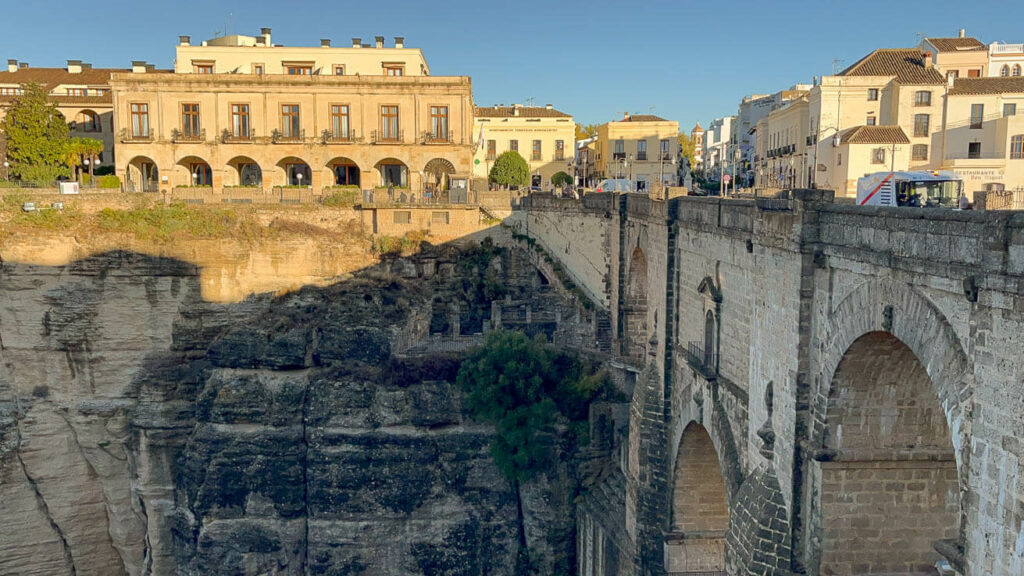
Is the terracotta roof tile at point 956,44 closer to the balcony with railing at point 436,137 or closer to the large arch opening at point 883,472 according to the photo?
the balcony with railing at point 436,137

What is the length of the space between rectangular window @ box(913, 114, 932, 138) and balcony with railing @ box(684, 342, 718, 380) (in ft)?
80.9

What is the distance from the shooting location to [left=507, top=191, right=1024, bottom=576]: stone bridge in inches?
355

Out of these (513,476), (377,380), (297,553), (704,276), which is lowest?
(297,553)

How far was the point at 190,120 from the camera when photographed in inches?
1683

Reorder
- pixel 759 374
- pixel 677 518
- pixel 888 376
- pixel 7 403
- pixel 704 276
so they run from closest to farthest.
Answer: pixel 888 376, pixel 759 374, pixel 704 276, pixel 677 518, pixel 7 403

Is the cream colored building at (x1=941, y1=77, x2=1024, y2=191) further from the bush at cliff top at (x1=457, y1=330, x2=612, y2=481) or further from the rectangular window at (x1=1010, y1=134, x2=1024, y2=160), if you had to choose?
the bush at cliff top at (x1=457, y1=330, x2=612, y2=481)

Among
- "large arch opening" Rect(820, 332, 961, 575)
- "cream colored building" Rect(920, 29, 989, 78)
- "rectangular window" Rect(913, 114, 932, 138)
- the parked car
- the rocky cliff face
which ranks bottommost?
the rocky cliff face

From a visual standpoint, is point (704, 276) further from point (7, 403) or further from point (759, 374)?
point (7, 403)

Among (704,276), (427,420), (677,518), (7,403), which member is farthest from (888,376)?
(7,403)

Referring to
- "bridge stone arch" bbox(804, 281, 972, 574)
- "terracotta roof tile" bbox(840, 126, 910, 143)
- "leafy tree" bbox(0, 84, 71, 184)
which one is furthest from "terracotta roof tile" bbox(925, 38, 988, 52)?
"leafy tree" bbox(0, 84, 71, 184)

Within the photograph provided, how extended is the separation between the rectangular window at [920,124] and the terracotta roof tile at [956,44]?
6.97 meters

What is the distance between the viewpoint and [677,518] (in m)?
22.0

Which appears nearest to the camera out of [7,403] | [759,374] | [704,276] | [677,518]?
[759,374]

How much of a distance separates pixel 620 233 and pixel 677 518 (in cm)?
1028
